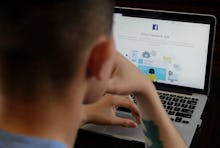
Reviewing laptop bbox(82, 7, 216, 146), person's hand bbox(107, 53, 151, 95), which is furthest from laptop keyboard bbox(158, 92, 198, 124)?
person's hand bbox(107, 53, 151, 95)

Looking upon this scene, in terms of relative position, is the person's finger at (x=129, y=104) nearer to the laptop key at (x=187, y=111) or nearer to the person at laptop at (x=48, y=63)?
the laptop key at (x=187, y=111)

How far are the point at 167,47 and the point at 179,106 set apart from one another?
0.60 feet

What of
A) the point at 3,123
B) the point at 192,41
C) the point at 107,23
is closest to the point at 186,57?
the point at 192,41

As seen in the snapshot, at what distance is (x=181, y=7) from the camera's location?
221 cm

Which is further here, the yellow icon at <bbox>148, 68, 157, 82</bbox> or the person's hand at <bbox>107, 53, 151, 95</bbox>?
the yellow icon at <bbox>148, 68, 157, 82</bbox>

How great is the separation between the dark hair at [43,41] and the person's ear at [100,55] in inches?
0.5

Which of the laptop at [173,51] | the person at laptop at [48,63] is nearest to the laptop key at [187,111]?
the laptop at [173,51]

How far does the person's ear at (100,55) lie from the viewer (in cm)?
61

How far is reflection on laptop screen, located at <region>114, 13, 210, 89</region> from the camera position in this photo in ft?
4.02

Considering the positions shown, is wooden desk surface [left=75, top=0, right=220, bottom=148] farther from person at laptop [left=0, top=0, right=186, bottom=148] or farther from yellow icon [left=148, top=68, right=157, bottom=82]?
person at laptop [left=0, top=0, right=186, bottom=148]

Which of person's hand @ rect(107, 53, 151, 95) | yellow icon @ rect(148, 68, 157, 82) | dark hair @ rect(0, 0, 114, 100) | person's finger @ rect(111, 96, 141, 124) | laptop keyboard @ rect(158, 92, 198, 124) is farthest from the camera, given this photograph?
yellow icon @ rect(148, 68, 157, 82)

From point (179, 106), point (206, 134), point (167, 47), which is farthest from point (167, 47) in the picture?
point (206, 134)

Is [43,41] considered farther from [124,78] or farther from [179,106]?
[179,106]

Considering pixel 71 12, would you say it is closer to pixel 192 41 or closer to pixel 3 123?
pixel 3 123
